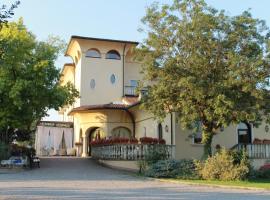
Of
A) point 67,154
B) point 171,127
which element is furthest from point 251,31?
point 67,154

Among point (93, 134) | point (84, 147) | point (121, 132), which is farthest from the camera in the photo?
point (93, 134)

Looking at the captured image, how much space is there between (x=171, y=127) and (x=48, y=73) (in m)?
8.32

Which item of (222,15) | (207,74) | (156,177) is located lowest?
(156,177)

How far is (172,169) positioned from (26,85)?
33.2 feet

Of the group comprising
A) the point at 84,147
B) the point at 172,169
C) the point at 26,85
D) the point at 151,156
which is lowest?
the point at 172,169

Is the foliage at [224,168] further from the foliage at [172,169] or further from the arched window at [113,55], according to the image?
the arched window at [113,55]

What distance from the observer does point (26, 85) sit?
24609 millimetres

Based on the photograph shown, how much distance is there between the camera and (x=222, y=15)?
781 inches

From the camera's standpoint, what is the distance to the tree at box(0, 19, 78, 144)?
24.8 m

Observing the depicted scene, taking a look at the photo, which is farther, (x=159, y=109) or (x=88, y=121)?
(x=88, y=121)

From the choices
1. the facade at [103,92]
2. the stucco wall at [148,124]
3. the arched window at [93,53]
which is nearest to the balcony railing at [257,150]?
the stucco wall at [148,124]

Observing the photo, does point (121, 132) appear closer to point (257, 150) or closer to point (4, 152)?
point (4, 152)

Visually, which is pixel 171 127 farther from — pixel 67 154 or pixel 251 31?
pixel 67 154

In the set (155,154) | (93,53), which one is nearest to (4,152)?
(155,154)
